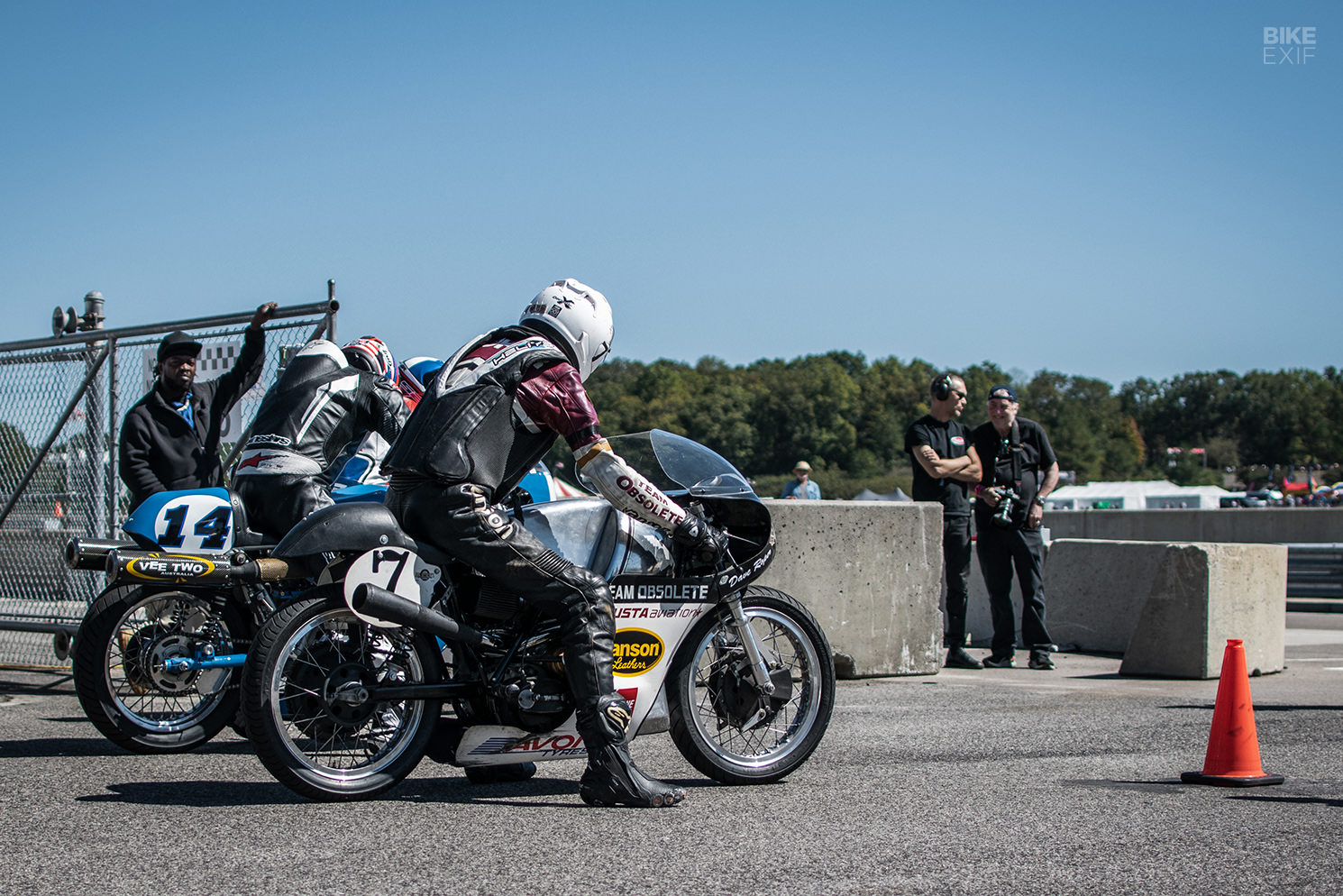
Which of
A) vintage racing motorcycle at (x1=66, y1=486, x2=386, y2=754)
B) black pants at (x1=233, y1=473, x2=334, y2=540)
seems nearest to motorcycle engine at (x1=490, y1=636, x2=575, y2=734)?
vintage racing motorcycle at (x1=66, y1=486, x2=386, y2=754)

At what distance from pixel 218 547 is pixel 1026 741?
3787 millimetres

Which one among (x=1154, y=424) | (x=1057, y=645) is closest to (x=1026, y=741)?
(x=1057, y=645)

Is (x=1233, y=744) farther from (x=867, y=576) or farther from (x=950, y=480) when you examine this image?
(x=950, y=480)

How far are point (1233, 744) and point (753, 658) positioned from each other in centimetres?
194

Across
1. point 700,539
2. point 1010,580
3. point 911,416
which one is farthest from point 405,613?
point 911,416

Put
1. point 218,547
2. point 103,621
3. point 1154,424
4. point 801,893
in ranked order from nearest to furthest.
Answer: point 801,893
point 103,621
point 218,547
point 1154,424

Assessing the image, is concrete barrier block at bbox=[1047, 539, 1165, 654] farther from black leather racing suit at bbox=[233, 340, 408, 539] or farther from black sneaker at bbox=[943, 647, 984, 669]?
black leather racing suit at bbox=[233, 340, 408, 539]

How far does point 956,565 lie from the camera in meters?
9.23

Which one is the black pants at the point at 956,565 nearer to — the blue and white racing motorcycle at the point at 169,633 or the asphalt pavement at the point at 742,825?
the asphalt pavement at the point at 742,825

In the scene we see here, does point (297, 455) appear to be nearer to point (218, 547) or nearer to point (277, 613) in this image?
point (218, 547)

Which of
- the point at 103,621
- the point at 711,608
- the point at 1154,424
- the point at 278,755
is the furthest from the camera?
the point at 1154,424

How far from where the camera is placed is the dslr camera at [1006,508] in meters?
9.37

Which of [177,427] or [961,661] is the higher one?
[177,427]

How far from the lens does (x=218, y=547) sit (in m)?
5.75
